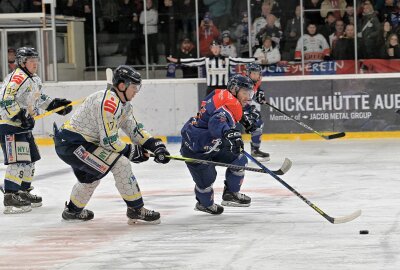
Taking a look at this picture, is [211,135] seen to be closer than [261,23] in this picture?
Yes

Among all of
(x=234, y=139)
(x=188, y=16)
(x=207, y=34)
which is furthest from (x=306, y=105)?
(x=234, y=139)

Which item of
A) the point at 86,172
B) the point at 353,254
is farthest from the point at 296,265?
the point at 86,172

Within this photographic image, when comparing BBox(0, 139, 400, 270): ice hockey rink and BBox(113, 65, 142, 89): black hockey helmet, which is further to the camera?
BBox(113, 65, 142, 89): black hockey helmet

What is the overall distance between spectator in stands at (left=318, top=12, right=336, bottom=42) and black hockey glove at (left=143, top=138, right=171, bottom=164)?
29.5ft

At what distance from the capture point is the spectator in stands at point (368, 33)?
52.0 ft

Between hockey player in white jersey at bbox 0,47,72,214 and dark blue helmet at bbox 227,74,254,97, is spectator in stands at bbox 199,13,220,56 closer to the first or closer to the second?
hockey player in white jersey at bbox 0,47,72,214

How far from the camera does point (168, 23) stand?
1658 cm

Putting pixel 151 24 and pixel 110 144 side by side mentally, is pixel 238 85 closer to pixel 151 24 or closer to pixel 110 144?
pixel 110 144

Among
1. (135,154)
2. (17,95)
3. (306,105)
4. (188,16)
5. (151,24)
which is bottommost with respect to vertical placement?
(306,105)

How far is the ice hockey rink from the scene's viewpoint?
5.92 m

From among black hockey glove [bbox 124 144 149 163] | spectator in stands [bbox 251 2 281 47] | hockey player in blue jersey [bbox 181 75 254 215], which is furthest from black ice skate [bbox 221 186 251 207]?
spectator in stands [bbox 251 2 281 47]

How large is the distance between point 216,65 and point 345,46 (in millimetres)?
1968

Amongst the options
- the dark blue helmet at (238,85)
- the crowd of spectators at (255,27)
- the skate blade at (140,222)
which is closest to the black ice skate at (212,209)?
the skate blade at (140,222)

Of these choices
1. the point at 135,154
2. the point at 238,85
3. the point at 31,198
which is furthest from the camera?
the point at 31,198
